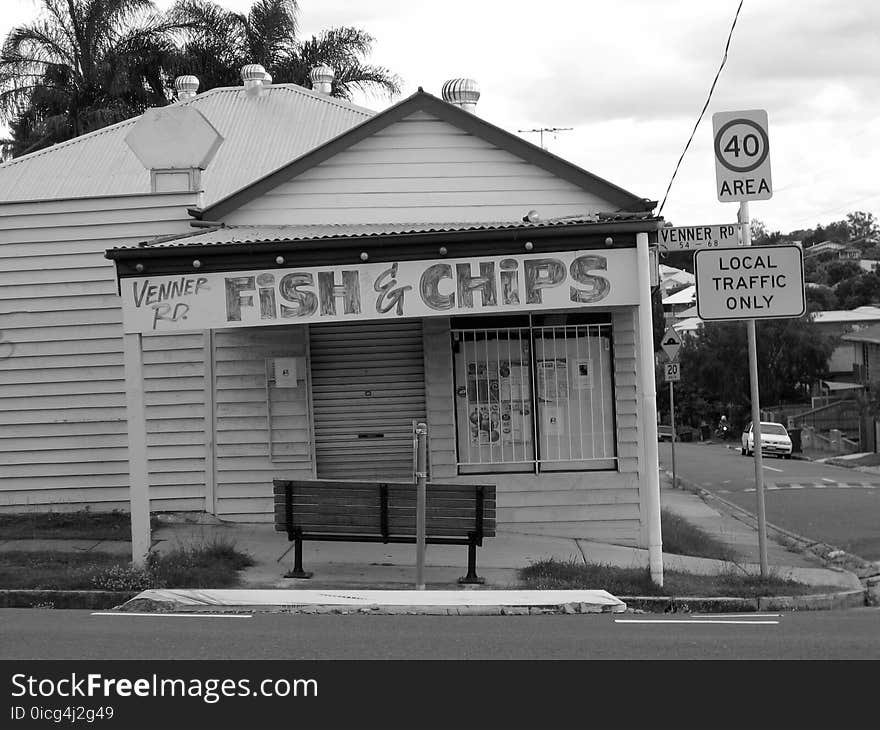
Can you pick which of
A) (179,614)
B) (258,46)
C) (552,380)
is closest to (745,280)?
(552,380)

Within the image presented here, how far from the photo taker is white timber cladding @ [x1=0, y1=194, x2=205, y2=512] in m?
14.6

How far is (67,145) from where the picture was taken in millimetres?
21922

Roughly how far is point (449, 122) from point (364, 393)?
3463 millimetres

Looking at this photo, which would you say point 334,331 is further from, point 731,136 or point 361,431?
point 731,136

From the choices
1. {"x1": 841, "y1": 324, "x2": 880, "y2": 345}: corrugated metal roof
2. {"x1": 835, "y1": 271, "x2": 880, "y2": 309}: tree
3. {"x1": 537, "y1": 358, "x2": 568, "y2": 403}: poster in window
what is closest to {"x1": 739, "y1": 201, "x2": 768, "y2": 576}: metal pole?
{"x1": 537, "y1": 358, "x2": 568, "y2": 403}: poster in window

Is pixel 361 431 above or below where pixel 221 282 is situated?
below

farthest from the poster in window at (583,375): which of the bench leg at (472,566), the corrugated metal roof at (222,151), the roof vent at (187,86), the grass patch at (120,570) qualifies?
the roof vent at (187,86)

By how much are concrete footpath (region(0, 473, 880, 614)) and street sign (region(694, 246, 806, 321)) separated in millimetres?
2757

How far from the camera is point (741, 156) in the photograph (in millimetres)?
11914

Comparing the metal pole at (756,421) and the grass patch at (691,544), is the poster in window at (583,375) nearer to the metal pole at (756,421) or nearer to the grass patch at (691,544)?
the grass patch at (691,544)

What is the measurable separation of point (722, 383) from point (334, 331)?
53.7 m

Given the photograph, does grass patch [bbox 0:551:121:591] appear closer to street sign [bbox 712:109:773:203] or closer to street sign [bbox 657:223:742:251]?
street sign [bbox 657:223:742:251]

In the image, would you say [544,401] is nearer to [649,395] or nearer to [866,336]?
[649,395]
